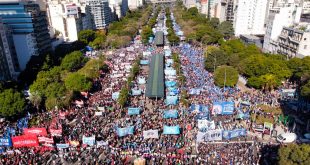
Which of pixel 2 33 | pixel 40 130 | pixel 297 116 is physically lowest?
pixel 297 116

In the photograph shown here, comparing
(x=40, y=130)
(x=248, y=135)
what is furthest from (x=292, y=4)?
(x=40, y=130)

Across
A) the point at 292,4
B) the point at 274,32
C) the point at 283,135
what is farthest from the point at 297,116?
the point at 292,4

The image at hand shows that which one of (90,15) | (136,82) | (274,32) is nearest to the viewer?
(136,82)

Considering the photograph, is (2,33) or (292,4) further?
(292,4)

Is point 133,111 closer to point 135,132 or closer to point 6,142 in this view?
point 135,132

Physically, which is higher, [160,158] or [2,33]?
[2,33]

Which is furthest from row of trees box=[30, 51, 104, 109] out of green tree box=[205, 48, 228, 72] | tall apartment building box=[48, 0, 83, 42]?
tall apartment building box=[48, 0, 83, 42]

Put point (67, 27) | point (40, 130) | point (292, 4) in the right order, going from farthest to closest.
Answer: point (67, 27)
point (292, 4)
point (40, 130)

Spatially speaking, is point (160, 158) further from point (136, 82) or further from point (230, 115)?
point (136, 82)
